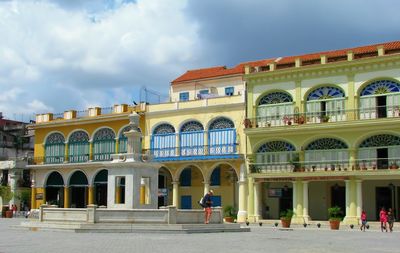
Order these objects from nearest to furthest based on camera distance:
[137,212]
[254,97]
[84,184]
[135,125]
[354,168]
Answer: [137,212], [135,125], [354,168], [254,97], [84,184]

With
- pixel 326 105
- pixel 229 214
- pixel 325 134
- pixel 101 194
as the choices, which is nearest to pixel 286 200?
pixel 229 214

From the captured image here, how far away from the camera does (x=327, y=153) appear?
1596 inches

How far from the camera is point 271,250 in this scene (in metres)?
17.3

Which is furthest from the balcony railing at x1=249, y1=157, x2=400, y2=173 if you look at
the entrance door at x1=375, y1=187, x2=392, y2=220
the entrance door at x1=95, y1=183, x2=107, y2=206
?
the entrance door at x1=95, y1=183, x2=107, y2=206

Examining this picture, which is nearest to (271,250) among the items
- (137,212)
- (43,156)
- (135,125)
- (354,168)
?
(137,212)

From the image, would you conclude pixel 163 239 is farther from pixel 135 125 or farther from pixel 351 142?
pixel 351 142

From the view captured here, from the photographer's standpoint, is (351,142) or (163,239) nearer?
(163,239)

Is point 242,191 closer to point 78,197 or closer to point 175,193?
point 175,193

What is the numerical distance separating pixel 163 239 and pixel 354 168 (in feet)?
70.1

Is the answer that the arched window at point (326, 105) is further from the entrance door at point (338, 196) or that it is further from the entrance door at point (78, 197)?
the entrance door at point (78, 197)

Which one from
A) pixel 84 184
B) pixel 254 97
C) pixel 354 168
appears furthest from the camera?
pixel 84 184

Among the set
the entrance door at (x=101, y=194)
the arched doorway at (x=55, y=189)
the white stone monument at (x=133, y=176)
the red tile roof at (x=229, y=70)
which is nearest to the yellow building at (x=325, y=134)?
the red tile roof at (x=229, y=70)

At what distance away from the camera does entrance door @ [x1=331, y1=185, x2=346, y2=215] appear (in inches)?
1660

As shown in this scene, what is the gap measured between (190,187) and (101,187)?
26.5 ft
